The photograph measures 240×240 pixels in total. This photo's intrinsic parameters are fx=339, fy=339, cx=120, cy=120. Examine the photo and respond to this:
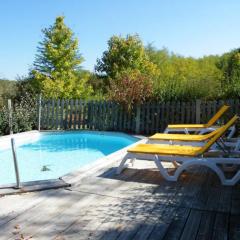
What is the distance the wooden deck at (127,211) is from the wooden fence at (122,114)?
19.7 feet

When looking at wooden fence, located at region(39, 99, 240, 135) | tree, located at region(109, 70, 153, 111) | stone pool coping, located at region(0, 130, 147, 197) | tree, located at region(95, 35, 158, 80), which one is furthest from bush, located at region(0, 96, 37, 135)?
tree, located at region(95, 35, 158, 80)

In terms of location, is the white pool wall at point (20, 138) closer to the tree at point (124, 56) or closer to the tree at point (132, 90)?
the tree at point (132, 90)

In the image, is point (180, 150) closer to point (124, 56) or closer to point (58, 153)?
point (58, 153)

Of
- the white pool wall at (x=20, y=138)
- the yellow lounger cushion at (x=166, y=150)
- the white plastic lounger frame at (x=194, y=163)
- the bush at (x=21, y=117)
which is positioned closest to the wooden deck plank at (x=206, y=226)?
the white plastic lounger frame at (x=194, y=163)

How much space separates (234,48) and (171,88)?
59.9ft

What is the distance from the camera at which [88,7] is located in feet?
44.2

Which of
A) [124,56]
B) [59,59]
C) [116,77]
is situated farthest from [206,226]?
[124,56]

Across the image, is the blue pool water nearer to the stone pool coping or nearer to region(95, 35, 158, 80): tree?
the stone pool coping

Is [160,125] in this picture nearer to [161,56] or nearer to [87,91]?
[87,91]

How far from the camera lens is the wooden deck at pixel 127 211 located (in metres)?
3.20

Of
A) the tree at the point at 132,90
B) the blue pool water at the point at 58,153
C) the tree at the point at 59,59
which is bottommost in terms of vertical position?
the blue pool water at the point at 58,153

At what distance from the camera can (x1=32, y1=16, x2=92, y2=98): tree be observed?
20203 mm

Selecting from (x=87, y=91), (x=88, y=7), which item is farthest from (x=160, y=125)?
(x=87, y=91)

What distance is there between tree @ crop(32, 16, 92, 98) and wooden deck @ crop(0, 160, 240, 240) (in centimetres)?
1549
